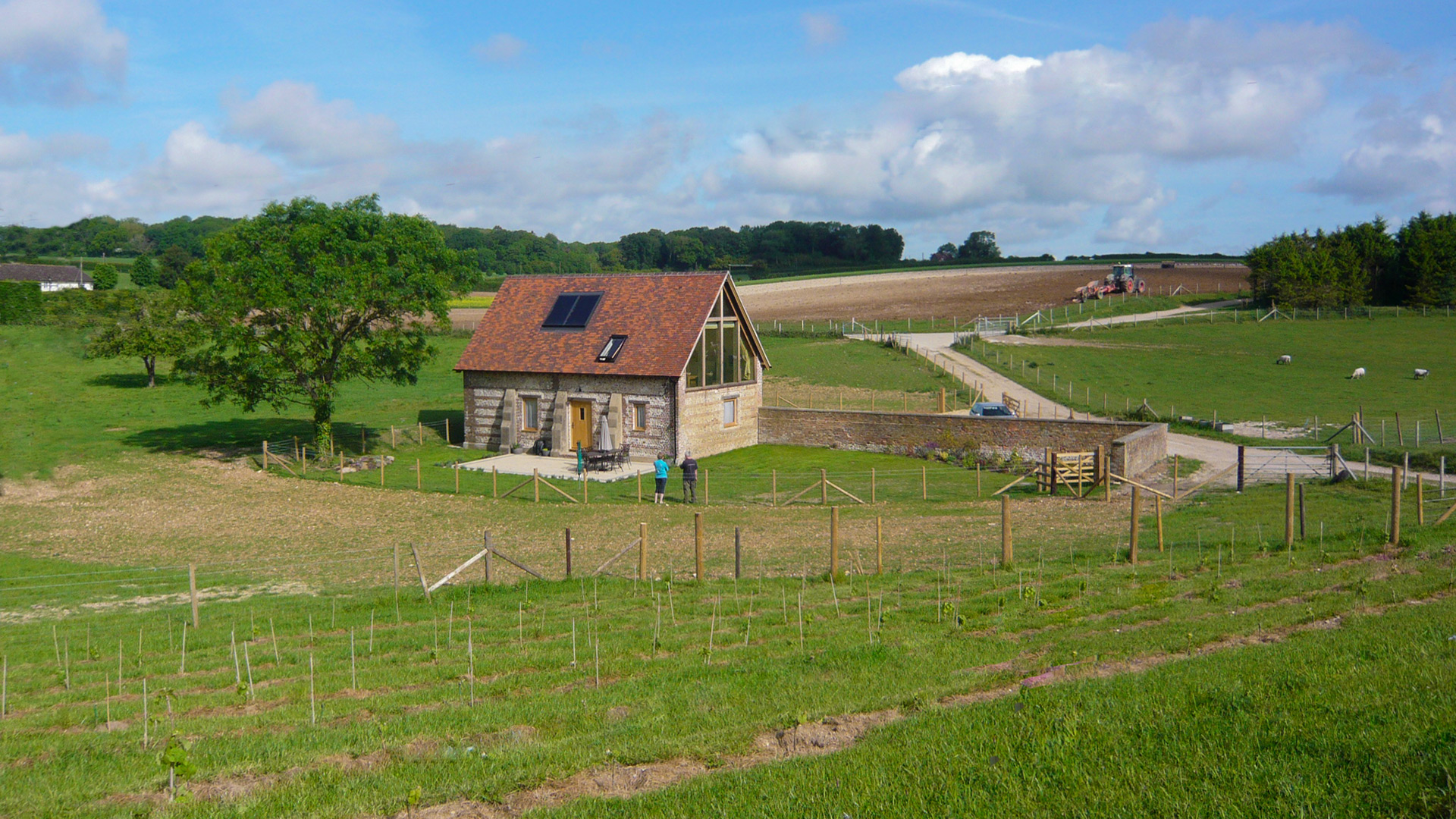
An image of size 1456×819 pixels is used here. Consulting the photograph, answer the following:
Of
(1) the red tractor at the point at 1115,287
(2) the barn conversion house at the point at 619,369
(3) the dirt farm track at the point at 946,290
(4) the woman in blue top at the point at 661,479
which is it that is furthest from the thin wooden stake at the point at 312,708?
(1) the red tractor at the point at 1115,287

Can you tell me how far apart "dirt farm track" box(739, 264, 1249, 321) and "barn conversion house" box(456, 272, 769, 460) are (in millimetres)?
48152

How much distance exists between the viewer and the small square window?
131 ft

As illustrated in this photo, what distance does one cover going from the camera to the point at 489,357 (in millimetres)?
40781

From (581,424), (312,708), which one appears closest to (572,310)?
(581,424)

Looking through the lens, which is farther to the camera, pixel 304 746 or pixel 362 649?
pixel 362 649

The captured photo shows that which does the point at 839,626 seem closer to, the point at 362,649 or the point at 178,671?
the point at 362,649

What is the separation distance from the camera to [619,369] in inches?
1484

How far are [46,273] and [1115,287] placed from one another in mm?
91399

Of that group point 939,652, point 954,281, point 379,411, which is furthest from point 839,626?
point 954,281

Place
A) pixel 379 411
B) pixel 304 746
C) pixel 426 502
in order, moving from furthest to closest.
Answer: pixel 379 411
pixel 426 502
pixel 304 746

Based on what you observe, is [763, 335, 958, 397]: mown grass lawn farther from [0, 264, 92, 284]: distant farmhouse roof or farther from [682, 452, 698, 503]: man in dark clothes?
[0, 264, 92, 284]: distant farmhouse roof

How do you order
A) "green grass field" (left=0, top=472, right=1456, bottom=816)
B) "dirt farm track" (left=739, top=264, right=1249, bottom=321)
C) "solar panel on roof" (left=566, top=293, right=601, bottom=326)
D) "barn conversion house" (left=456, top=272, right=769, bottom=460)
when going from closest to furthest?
"green grass field" (left=0, top=472, right=1456, bottom=816) < "barn conversion house" (left=456, top=272, right=769, bottom=460) < "solar panel on roof" (left=566, top=293, right=601, bottom=326) < "dirt farm track" (left=739, top=264, right=1249, bottom=321)

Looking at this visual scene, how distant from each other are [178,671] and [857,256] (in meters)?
149

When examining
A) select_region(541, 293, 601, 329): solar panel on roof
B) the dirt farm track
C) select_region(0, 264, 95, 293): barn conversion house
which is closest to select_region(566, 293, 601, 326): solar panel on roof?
select_region(541, 293, 601, 329): solar panel on roof
